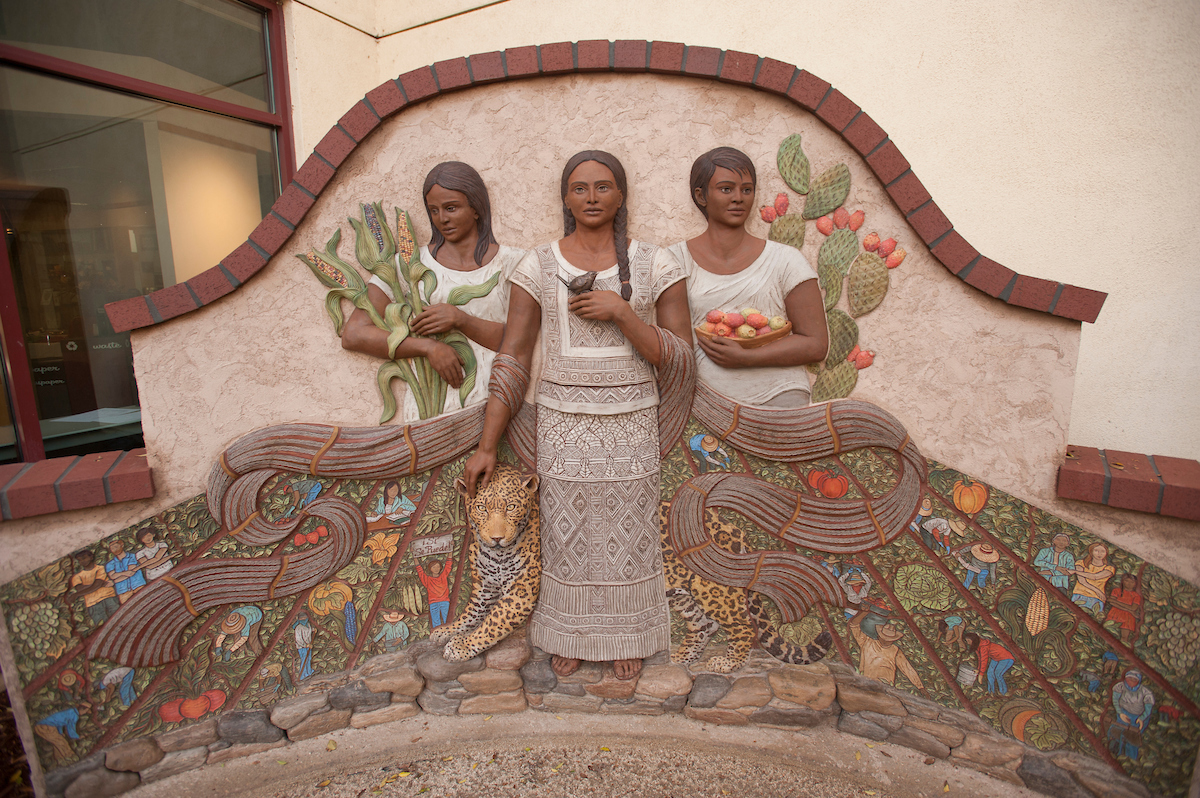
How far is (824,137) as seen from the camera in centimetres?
272

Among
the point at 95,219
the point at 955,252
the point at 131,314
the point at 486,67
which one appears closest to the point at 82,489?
the point at 131,314

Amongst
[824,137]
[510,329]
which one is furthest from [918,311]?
[510,329]

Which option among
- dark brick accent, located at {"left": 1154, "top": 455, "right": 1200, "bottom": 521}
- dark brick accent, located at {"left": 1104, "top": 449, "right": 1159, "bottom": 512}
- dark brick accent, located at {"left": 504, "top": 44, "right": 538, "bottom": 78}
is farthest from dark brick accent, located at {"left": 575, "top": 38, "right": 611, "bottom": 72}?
dark brick accent, located at {"left": 1154, "top": 455, "right": 1200, "bottom": 521}

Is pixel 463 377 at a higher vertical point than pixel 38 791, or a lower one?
higher

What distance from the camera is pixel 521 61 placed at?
2.75 metres

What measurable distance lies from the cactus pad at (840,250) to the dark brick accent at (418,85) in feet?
6.35

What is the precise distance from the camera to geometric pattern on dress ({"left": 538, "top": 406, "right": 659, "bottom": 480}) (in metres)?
2.93

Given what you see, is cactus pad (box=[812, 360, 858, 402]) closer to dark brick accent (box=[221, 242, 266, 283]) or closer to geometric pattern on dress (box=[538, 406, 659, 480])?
geometric pattern on dress (box=[538, 406, 659, 480])

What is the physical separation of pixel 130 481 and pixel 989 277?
3.96 m

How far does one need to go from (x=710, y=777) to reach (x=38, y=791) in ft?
10.3

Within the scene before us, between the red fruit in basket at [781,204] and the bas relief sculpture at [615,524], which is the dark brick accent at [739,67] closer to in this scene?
the bas relief sculpture at [615,524]

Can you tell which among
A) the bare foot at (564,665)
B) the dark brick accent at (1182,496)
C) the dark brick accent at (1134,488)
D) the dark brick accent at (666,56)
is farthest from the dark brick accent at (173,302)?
the dark brick accent at (1182,496)

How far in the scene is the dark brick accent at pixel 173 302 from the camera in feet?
9.24

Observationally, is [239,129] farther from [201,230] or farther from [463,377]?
[463,377]
